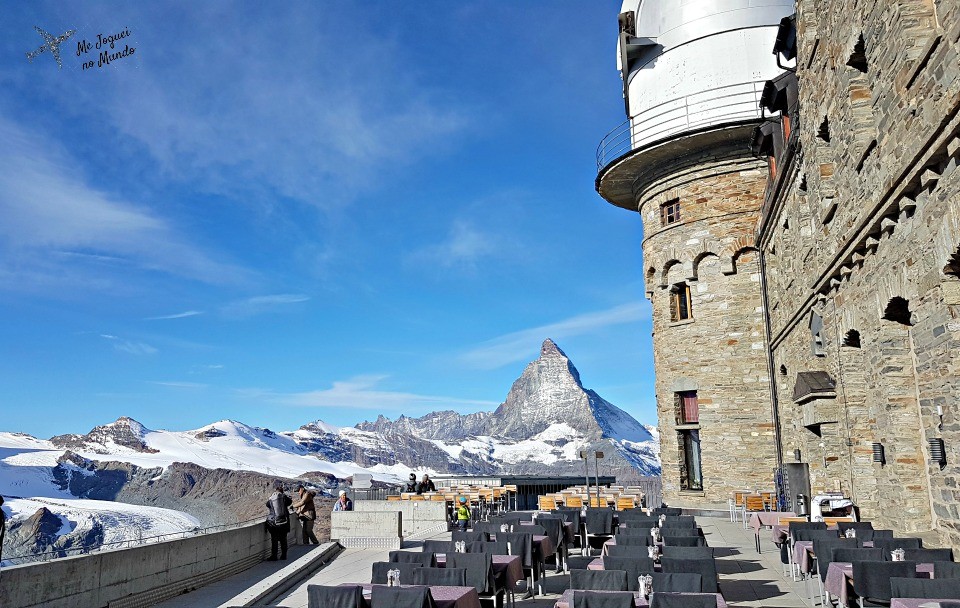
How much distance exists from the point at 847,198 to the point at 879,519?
449cm

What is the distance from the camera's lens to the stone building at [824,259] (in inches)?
301

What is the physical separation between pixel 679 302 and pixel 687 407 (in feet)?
9.39

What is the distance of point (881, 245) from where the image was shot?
9164mm

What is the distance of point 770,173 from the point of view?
18.7m

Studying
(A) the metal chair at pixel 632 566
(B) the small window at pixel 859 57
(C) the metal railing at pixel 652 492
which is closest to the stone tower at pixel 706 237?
(C) the metal railing at pixel 652 492

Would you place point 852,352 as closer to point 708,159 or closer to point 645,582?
point 645,582

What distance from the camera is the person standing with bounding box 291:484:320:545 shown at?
14.6 m

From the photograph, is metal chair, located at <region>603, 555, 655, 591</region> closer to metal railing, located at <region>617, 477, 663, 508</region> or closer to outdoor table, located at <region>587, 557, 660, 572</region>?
outdoor table, located at <region>587, 557, 660, 572</region>

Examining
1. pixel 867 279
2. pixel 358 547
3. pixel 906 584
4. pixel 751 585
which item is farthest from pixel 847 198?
pixel 358 547

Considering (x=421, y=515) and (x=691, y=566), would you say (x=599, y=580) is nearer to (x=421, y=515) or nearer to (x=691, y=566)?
(x=691, y=566)

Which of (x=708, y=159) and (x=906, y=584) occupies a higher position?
(x=708, y=159)

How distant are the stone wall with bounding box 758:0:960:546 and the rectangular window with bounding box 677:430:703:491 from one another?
559 centimetres

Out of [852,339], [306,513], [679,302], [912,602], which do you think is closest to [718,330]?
[679,302]

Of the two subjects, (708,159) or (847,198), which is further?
(708,159)
